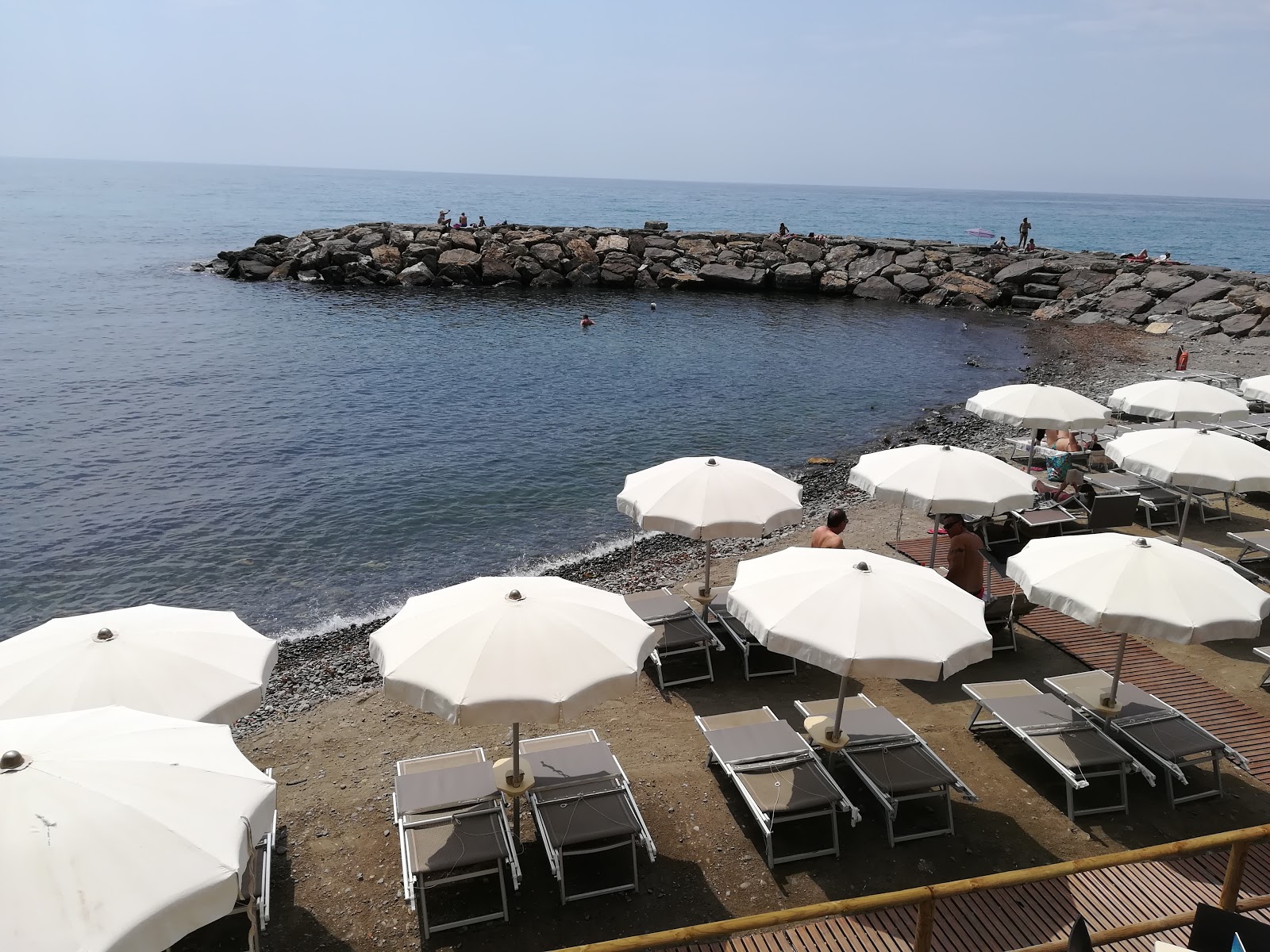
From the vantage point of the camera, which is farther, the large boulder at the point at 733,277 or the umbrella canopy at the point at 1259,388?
the large boulder at the point at 733,277

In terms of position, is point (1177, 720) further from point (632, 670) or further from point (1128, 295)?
point (1128, 295)

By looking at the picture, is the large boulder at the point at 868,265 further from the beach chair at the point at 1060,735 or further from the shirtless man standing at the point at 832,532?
the beach chair at the point at 1060,735

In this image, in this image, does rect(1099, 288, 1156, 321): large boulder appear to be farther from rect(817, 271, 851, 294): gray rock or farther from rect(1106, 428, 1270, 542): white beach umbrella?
rect(1106, 428, 1270, 542): white beach umbrella

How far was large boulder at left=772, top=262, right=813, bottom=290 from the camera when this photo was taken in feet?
160

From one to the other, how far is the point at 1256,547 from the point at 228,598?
16.0 m

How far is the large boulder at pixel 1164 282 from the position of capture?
3819 cm

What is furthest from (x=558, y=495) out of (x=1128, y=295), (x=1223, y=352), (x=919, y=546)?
(x=1128, y=295)

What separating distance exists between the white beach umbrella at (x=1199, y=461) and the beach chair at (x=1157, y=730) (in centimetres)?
360

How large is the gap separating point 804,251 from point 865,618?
1878 inches

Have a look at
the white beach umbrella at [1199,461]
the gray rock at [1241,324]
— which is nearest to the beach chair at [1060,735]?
the white beach umbrella at [1199,461]

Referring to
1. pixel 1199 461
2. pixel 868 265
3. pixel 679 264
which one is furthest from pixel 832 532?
pixel 868 265

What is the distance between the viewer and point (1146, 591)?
704 centimetres

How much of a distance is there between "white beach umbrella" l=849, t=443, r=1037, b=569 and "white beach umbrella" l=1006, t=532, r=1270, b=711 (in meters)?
2.27

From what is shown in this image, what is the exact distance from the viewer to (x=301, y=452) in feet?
70.5
